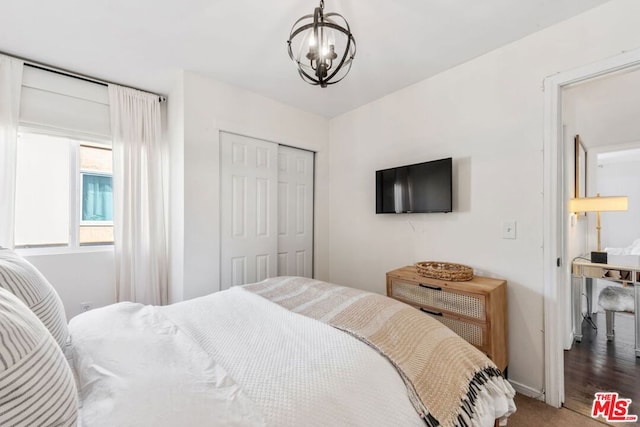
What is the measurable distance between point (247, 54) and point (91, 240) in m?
2.28

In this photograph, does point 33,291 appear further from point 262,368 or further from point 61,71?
point 61,71

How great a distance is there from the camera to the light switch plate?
2.05 meters

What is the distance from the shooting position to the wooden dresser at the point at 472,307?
1.81 meters

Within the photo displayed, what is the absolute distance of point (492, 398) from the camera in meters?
1.10

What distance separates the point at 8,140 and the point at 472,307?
12.2 ft

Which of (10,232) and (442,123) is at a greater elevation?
(442,123)

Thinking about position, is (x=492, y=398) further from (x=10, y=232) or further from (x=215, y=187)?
(x=10, y=232)

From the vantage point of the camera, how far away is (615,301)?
2.50 meters

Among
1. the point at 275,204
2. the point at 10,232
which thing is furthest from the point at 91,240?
the point at 275,204

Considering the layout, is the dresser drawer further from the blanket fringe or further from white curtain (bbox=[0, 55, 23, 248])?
white curtain (bbox=[0, 55, 23, 248])

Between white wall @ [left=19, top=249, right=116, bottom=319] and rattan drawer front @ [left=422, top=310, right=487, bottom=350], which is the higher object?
white wall @ [left=19, top=249, right=116, bottom=319]

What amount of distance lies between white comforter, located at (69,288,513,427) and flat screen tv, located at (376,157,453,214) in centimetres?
158

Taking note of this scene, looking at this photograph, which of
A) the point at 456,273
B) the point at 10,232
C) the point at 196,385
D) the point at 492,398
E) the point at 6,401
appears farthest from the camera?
the point at 10,232

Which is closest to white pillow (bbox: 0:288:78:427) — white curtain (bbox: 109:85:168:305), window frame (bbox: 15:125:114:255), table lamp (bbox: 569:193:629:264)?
white curtain (bbox: 109:85:168:305)
